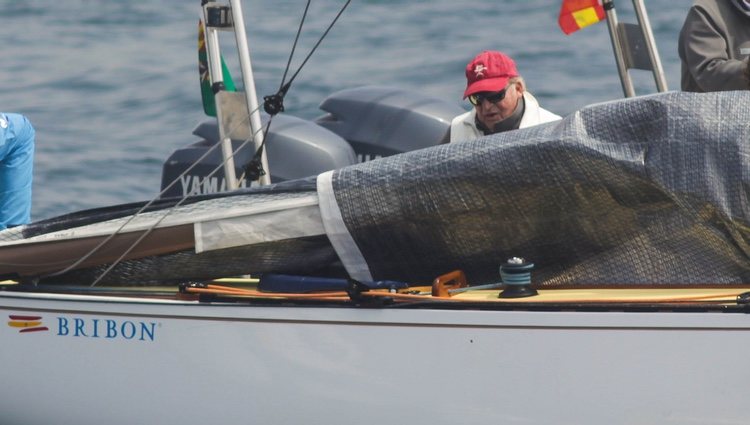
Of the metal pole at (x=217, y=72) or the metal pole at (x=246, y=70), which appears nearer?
the metal pole at (x=246, y=70)

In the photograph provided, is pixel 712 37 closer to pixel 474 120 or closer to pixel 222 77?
pixel 474 120

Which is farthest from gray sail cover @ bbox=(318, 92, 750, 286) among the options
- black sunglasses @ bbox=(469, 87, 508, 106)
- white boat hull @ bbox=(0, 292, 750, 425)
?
black sunglasses @ bbox=(469, 87, 508, 106)

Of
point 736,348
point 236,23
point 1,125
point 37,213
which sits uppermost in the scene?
point 236,23

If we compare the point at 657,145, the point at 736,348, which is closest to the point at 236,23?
the point at 657,145

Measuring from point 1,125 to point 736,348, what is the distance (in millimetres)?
2875

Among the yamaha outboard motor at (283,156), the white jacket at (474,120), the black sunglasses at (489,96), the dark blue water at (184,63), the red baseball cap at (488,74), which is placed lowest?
the dark blue water at (184,63)

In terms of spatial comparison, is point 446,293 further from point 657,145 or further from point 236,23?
point 236,23

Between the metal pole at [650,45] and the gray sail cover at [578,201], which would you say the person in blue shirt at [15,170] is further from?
the metal pole at [650,45]

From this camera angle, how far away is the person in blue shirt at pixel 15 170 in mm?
5555

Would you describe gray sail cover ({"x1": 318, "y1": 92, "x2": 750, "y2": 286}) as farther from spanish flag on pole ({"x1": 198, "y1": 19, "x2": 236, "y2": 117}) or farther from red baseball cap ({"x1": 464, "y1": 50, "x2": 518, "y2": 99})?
spanish flag on pole ({"x1": 198, "y1": 19, "x2": 236, "y2": 117})

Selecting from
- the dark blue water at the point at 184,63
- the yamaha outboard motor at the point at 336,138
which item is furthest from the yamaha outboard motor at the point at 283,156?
the dark blue water at the point at 184,63

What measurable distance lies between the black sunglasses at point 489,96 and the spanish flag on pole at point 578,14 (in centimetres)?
123

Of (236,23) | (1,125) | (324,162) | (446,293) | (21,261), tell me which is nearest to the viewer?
(446,293)

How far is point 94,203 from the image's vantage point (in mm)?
9844
